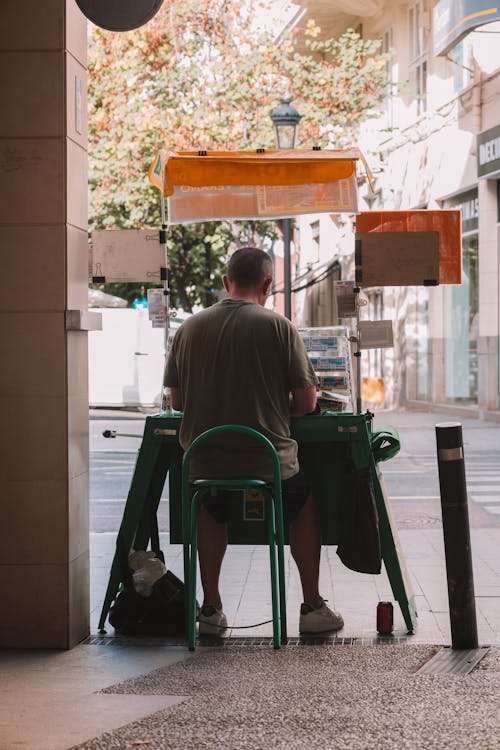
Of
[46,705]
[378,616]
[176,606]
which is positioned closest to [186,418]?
[176,606]

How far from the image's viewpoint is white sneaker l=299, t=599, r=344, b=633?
20.0 feet

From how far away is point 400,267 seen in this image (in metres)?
6.76

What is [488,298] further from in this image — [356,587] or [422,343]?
[356,587]

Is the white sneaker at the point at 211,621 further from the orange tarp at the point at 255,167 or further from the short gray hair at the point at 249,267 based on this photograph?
the orange tarp at the point at 255,167

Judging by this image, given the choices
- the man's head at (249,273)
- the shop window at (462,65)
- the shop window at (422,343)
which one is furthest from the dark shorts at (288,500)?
the shop window at (422,343)

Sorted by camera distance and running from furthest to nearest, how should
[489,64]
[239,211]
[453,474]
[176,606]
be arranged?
[489,64]
[239,211]
[176,606]
[453,474]

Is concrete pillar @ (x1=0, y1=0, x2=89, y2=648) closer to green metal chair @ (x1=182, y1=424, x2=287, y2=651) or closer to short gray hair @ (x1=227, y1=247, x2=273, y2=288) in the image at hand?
green metal chair @ (x1=182, y1=424, x2=287, y2=651)

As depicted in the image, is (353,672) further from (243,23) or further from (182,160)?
(243,23)

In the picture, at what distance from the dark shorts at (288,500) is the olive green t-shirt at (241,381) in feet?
0.43

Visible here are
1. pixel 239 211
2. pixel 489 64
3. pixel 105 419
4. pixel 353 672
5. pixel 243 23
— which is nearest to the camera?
pixel 353 672

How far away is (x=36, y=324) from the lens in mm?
5797

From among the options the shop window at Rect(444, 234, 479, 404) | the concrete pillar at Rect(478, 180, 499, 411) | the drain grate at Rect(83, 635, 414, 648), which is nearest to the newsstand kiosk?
the drain grate at Rect(83, 635, 414, 648)

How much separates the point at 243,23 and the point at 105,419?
9.31 m

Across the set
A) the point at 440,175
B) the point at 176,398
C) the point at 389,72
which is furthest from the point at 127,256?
the point at 389,72
